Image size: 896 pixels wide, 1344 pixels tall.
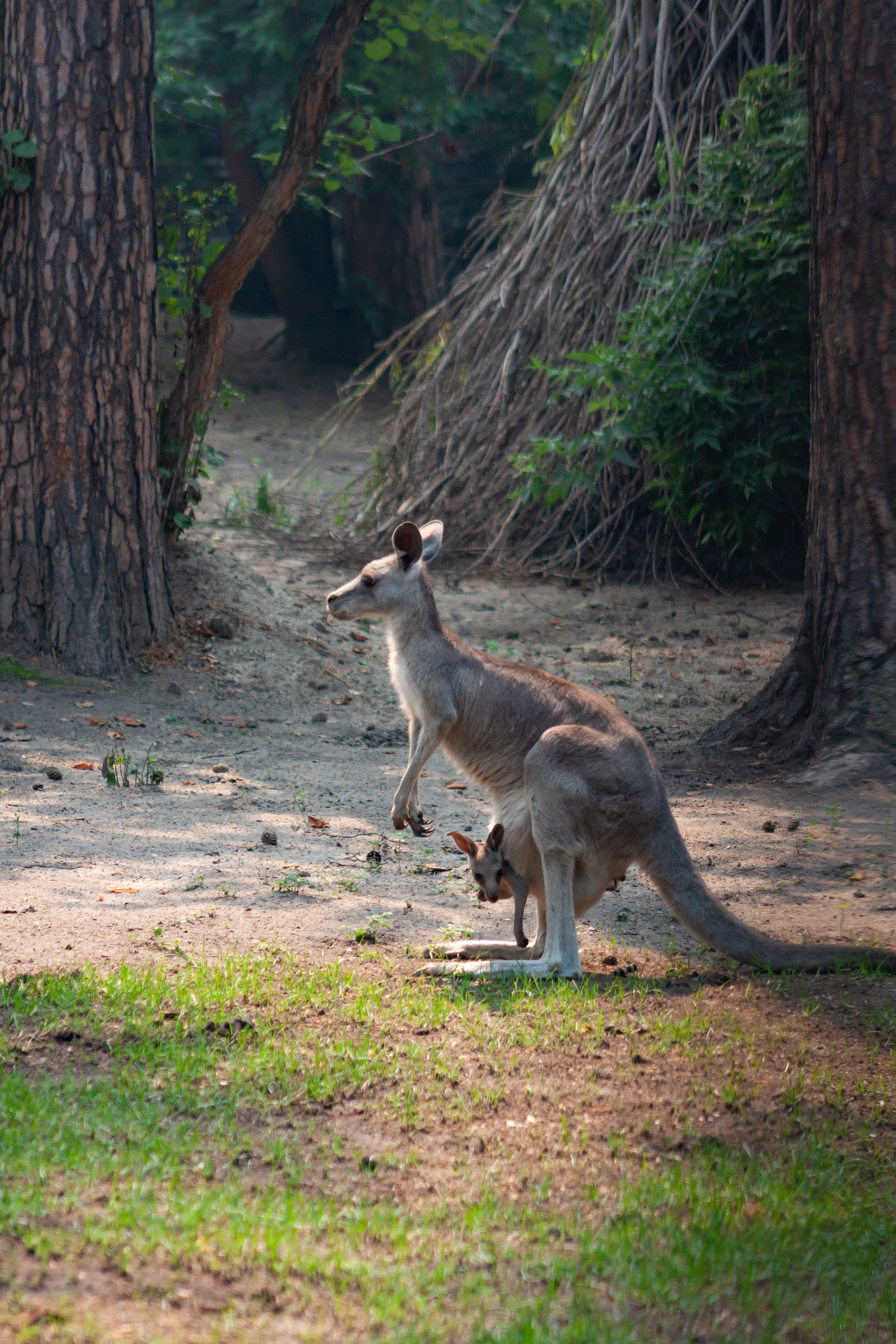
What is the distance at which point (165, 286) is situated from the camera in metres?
8.66

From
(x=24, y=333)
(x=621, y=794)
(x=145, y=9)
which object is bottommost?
(x=621, y=794)

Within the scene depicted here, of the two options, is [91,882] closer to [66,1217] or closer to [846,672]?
[66,1217]

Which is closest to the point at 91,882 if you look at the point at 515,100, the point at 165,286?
the point at 165,286

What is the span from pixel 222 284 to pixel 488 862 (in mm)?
5444

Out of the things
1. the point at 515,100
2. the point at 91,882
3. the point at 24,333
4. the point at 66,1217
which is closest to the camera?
the point at 66,1217

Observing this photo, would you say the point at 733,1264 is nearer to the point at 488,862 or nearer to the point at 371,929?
the point at 488,862

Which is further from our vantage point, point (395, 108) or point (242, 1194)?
point (395, 108)

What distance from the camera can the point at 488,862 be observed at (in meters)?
4.45

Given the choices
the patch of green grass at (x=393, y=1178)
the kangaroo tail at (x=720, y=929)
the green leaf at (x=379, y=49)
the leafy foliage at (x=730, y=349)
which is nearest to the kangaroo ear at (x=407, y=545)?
the kangaroo tail at (x=720, y=929)

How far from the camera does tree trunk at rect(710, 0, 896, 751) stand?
5859mm

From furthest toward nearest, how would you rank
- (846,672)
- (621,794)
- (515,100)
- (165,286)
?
(515,100)
(165,286)
(846,672)
(621,794)

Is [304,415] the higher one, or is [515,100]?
[515,100]

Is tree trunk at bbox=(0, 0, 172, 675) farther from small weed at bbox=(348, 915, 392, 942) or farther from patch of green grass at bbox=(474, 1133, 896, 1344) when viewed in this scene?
patch of green grass at bbox=(474, 1133, 896, 1344)

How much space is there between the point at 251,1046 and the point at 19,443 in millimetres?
4911
